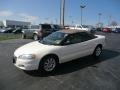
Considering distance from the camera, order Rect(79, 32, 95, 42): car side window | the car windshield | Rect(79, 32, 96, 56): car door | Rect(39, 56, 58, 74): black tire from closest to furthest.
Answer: Rect(39, 56, 58, 74): black tire → the car windshield → Rect(79, 32, 96, 56): car door → Rect(79, 32, 95, 42): car side window

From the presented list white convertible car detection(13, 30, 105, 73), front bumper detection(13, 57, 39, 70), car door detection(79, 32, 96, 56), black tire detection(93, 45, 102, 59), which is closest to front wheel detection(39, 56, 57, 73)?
white convertible car detection(13, 30, 105, 73)

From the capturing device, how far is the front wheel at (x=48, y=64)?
5.76m

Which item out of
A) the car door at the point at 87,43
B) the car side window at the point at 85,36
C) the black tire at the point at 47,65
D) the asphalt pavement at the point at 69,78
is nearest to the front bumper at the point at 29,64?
the black tire at the point at 47,65

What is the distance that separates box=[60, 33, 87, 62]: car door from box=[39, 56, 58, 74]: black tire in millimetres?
407

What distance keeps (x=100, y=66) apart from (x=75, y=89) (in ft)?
8.54

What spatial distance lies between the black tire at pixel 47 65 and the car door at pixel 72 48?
16.0 inches

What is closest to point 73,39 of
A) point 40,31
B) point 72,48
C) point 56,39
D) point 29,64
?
point 72,48

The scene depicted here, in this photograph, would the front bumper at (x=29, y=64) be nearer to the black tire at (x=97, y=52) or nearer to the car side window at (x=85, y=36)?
the car side window at (x=85, y=36)

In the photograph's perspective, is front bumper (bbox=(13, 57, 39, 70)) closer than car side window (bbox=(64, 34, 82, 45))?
Yes

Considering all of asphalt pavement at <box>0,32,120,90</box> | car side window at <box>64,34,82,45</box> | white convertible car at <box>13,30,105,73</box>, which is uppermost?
car side window at <box>64,34,82,45</box>

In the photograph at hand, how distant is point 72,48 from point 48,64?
→ 4.09ft

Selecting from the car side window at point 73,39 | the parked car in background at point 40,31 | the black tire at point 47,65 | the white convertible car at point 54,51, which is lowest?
the black tire at point 47,65

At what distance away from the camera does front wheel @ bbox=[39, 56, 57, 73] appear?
227 inches

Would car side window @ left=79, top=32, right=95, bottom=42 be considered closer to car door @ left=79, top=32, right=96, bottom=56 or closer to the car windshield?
car door @ left=79, top=32, right=96, bottom=56
